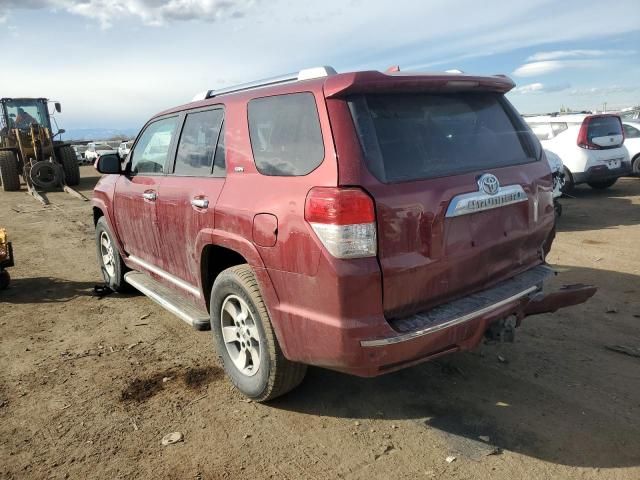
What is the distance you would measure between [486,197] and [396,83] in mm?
778

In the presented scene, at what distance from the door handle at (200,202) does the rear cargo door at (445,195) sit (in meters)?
1.24

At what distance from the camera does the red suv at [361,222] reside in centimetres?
246

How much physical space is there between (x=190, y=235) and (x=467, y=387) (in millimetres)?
2120

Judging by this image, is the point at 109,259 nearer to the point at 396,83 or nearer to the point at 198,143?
the point at 198,143

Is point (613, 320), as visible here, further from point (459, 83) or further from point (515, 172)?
point (459, 83)

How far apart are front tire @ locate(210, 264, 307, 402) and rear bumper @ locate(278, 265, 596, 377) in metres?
0.25

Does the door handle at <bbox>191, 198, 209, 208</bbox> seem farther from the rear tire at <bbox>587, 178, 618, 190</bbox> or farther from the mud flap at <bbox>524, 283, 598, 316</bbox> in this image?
the rear tire at <bbox>587, 178, 618, 190</bbox>

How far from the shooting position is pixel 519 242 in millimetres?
3059

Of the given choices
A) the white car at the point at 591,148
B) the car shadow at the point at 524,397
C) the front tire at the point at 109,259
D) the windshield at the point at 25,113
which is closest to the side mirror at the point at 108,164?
the front tire at the point at 109,259

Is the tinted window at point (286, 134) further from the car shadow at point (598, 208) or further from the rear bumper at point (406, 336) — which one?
the car shadow at point (598, 208)

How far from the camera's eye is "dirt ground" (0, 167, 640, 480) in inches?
104

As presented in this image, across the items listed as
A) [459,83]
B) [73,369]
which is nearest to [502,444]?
[459,83]

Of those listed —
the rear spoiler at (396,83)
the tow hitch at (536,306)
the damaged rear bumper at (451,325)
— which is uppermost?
the rear spoiler at (396,83)

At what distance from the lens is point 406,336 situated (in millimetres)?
2451
